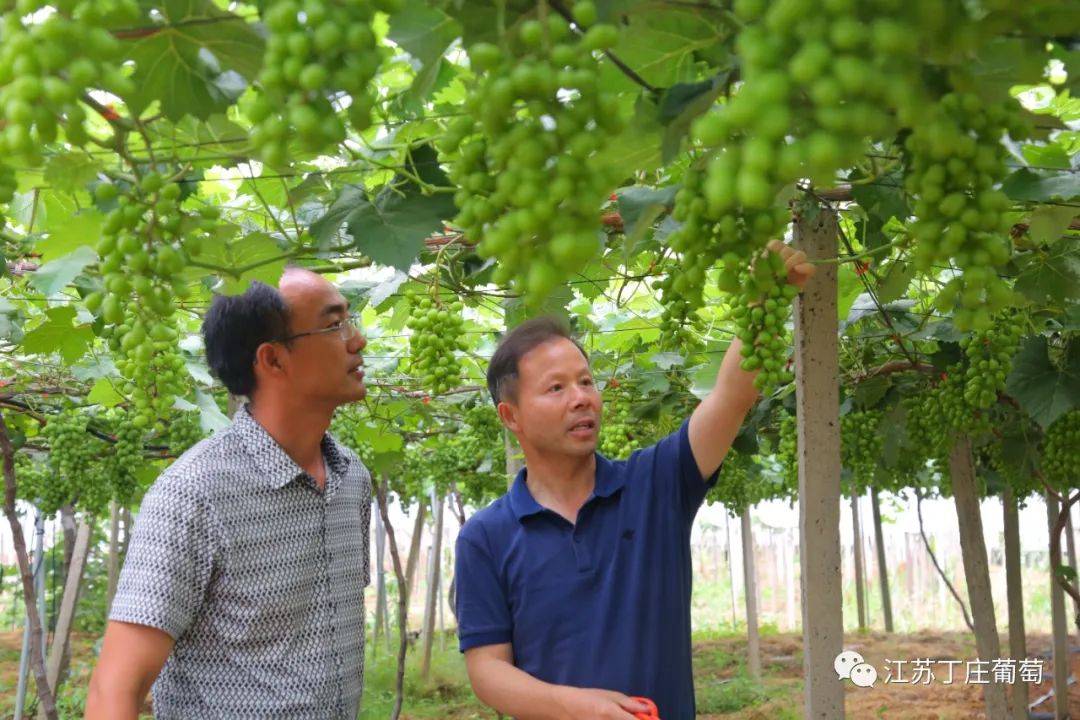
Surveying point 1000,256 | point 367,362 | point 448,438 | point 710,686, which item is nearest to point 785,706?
point 710,686

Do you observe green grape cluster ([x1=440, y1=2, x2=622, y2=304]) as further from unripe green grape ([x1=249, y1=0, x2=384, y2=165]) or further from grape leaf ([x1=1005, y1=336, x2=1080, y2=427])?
grape leaf ([x1=1005, y1=336, x2=1080, y2=427])

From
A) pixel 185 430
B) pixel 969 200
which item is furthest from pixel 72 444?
pixel 969 200

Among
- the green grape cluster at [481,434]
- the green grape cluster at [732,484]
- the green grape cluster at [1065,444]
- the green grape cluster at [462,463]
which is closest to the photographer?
the green grape cluster at [1065,444]

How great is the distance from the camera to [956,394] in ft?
11.8

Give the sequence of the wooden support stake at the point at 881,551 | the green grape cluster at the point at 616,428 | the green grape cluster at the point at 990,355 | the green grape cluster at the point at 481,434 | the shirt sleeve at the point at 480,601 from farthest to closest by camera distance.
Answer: the wooden support stake at the point at 881,551
the green grape cluster at the point at 481,434
the green grape cluster at the point at 616,428
the green grape cluster at the point at 990,355
the shirt sleeve at the point at 480,601

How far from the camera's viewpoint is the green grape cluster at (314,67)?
0.80 meters

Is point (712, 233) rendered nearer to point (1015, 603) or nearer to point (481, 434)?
point (1015, 603)

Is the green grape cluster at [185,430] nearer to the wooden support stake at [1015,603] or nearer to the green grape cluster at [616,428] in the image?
the green grape cluster at [616,428]

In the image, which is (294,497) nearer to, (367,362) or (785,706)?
(367,362)

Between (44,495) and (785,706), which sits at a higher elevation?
(44,495)

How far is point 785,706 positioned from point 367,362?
592cm

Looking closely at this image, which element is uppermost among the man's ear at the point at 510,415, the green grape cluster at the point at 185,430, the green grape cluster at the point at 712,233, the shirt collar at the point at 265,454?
the green grape cluster at the point at 185,430

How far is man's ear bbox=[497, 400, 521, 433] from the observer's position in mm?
2734

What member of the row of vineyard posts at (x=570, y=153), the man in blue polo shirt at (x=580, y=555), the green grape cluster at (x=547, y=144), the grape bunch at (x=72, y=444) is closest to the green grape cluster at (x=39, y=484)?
the grape bunch at (x=72, y=444)
